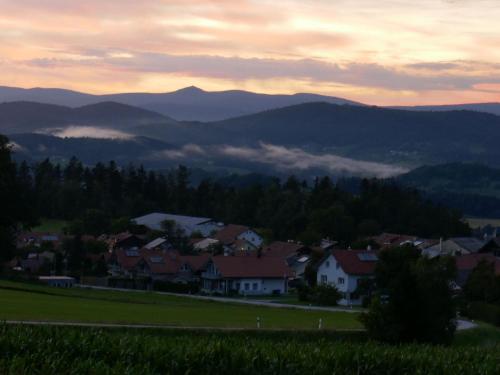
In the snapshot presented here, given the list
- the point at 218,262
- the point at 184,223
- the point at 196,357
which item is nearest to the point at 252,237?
the point at 184,223

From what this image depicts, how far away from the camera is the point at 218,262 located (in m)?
73.6

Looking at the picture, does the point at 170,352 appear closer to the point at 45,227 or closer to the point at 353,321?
the point at 353,321

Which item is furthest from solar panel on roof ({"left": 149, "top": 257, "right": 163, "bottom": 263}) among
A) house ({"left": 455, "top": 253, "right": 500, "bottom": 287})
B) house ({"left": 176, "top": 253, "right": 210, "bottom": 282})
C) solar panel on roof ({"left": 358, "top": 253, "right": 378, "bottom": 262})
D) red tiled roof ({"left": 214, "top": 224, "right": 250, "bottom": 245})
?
house ({"left": 455, "top": 253, "right": 500, "bottom": 287})

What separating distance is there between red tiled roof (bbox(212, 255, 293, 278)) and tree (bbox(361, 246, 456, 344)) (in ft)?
112

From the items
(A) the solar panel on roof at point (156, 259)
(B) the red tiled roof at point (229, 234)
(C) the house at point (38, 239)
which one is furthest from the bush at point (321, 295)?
(B) the red tiled roof at point (229, 234)

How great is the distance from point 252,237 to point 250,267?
98.0ft

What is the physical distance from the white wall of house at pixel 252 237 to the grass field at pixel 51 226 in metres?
20.3

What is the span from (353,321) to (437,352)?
1580cm

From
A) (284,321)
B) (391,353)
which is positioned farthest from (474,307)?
(391,353)

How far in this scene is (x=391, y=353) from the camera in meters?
23.8

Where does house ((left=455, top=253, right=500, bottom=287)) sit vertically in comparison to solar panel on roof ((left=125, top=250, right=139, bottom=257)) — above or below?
above

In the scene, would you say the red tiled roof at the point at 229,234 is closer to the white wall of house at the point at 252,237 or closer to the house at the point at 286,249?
the white wall of house at the point at 252,237

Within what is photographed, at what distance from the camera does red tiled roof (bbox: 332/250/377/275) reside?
69.0 m

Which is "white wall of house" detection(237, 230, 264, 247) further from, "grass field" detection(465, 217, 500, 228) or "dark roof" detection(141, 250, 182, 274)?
"grass field" detection(465, 217, 500, 228)
